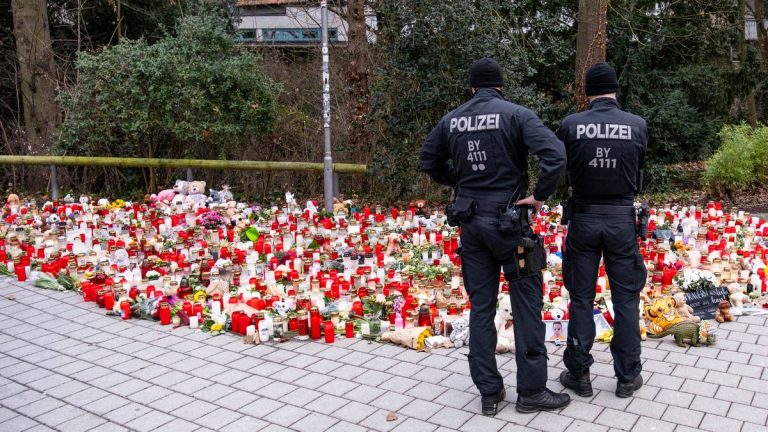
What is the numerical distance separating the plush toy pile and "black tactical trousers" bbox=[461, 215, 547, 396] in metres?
0.96

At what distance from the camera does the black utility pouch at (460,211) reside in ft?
15.0

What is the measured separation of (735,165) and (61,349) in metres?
11.1

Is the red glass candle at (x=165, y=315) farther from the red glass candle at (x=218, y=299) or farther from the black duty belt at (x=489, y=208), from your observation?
the black duty belt at (x=489, y=208)

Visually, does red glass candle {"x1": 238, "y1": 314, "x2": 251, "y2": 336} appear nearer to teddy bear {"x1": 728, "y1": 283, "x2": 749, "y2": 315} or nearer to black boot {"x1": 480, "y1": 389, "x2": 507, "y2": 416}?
black boot {"x1": 480, "y1": 389, "x2": 507, "y2": 416}

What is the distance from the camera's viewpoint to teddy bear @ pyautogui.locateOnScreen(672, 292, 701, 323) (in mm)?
5910

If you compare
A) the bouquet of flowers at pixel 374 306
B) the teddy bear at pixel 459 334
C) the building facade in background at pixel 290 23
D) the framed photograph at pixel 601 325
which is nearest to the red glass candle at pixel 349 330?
the bouquet of flowers at pixel 374 306

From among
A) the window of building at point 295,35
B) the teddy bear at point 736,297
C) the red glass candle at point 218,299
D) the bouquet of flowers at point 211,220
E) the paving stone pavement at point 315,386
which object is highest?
the window of building at point 295,35

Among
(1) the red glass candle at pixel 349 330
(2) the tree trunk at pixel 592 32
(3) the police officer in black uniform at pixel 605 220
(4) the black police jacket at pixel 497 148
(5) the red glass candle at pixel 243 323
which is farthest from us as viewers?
(2) the tree trunk at pixel 592 32

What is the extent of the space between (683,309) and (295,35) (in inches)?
734

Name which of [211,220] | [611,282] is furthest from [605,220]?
[211,220]

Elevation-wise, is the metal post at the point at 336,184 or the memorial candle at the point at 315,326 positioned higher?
the metal post at the point at 336,184

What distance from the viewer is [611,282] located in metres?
4.80

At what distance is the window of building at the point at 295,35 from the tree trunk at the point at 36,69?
18.3 ft

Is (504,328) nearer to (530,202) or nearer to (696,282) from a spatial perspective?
(530,202)
